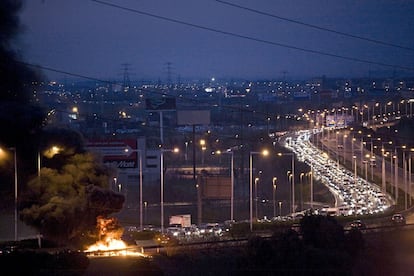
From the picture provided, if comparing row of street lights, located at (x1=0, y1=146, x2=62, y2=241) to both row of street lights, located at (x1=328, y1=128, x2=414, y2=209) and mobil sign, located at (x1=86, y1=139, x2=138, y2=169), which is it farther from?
row of street lights, located at (x1=328, y1=128, x2=414, y2=209)

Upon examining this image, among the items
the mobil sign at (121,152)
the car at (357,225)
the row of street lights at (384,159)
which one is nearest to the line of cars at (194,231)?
the car at (357,225)

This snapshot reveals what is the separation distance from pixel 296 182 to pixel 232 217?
609 centimetres

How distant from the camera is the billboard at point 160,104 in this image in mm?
25447

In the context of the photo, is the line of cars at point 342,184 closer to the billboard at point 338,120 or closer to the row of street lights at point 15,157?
the billboard at point 338,120

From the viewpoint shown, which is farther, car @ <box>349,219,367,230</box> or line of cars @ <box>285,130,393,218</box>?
line of cars @ <box>285,130,393,218</box>

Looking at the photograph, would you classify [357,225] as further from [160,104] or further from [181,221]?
[160,104]

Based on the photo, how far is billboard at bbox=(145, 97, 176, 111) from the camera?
25.4m

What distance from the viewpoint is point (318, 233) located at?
8.24 m

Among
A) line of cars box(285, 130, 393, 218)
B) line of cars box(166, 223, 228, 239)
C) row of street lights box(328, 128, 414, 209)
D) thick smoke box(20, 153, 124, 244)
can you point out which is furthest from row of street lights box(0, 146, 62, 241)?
row of street lights box(328, 128, 414, 209)

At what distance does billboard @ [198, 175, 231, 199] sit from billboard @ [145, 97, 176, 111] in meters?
5.33

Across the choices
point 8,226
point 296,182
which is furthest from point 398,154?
point 8,226

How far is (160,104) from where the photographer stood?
84.2ft

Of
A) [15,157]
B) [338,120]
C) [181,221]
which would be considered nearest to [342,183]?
[181,221]

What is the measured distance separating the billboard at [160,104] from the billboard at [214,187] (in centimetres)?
533
